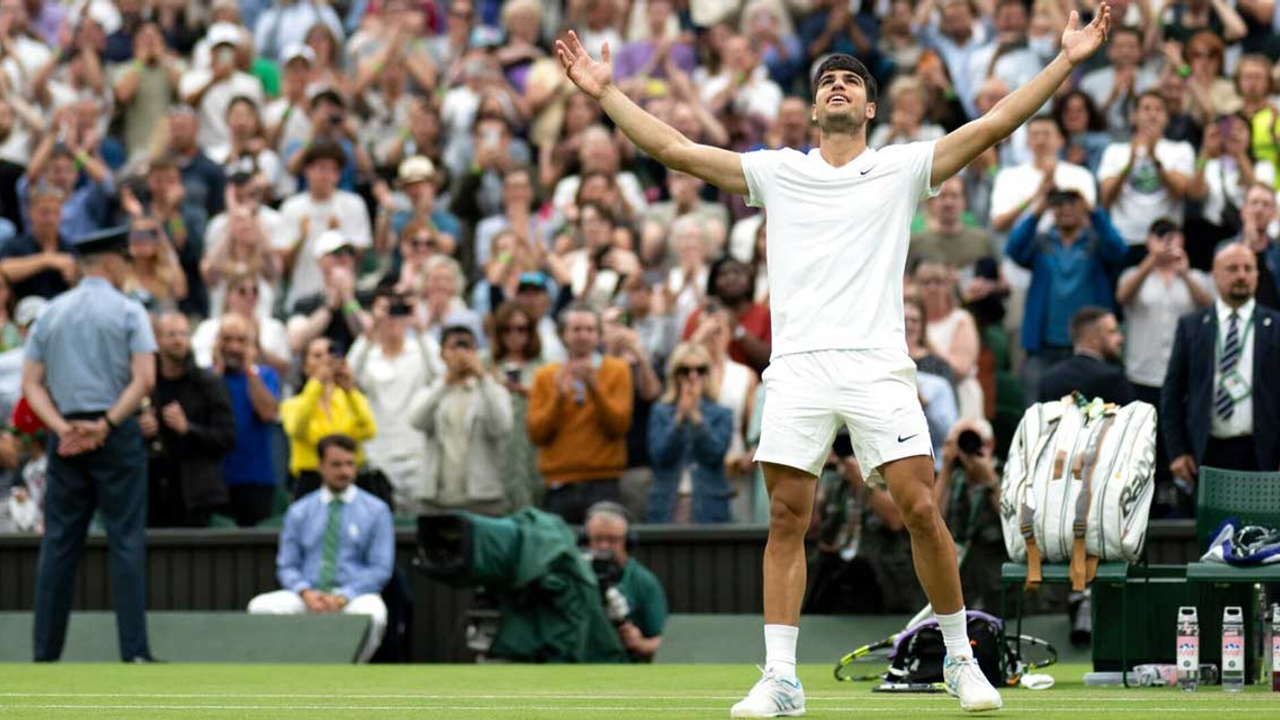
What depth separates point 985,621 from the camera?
10516mm

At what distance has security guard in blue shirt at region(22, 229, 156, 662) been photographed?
13.5 metres

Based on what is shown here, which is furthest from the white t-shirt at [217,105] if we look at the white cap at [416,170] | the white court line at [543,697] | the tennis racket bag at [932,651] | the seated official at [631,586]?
the tennis racket bag at [932,651]

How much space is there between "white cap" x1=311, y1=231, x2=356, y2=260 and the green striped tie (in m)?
3.33

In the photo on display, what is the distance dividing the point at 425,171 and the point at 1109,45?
5414 millimetres

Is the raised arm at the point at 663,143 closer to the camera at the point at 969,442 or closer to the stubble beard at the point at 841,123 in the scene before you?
the stubble beard at the point at 841,123

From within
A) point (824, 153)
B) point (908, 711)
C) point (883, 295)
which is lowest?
point (908, 711)

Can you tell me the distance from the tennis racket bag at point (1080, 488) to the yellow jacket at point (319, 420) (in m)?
5.83

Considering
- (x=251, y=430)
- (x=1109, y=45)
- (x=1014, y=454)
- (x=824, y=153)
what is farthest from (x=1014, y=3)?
(x=824, y=153)

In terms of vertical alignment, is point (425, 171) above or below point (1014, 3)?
below

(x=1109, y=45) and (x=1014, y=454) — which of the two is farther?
(x=1109, y=45)

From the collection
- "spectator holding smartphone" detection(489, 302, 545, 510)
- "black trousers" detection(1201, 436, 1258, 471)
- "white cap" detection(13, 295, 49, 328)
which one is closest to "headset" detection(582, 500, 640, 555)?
"spectator holding smartphone" detection(489, 302, 545, 510)

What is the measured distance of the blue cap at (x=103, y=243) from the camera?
13555mm

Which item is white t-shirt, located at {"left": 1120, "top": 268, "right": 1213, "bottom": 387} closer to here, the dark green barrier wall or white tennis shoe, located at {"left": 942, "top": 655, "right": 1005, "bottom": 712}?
the dark green barrier wall

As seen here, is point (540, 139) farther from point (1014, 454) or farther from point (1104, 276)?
point (1014, 454)
